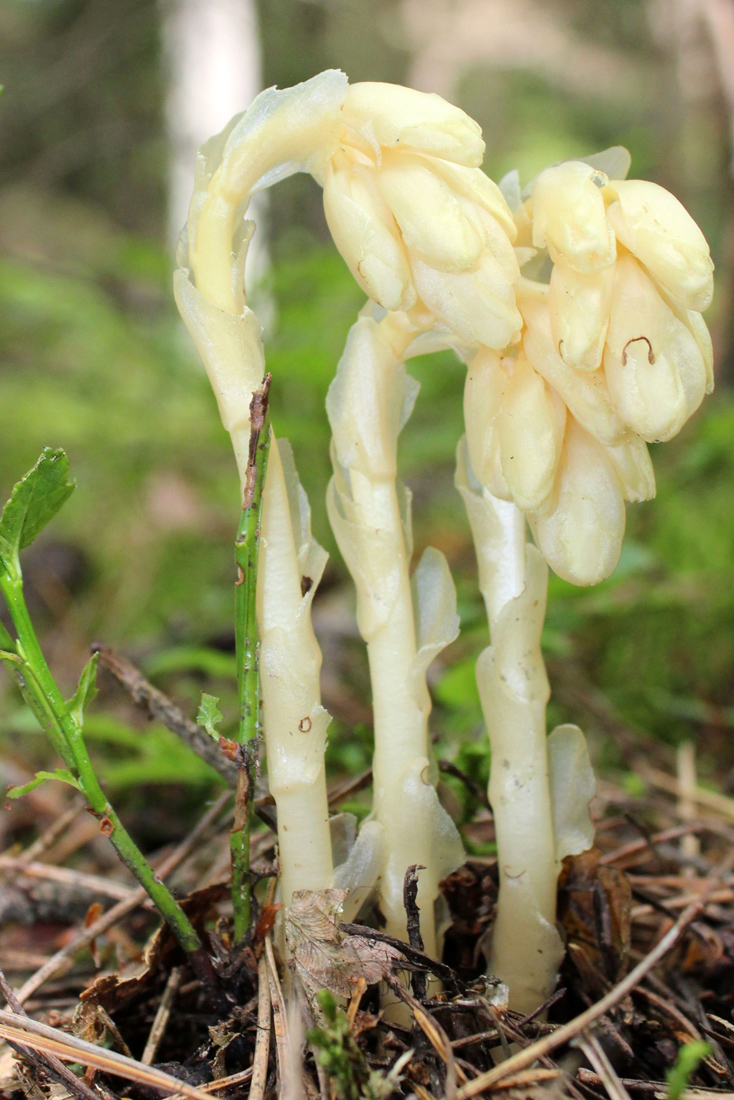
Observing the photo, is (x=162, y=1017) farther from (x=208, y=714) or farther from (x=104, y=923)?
(x=208, y=714)

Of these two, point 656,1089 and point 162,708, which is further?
point 162,708

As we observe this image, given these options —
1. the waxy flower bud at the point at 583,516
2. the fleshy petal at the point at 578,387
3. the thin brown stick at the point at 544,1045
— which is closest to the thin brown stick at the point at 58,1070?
the thin brown stick at the point at 544,1045

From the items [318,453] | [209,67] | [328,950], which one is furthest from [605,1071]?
[209,67]

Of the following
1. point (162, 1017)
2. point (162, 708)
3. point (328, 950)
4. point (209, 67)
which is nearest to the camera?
point (328, 950)

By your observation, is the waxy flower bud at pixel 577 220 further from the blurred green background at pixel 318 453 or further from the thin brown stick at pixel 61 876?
the thin brown stick at pixel 61 876

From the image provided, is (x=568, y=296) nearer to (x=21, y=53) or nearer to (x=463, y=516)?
(x=463, y=516)

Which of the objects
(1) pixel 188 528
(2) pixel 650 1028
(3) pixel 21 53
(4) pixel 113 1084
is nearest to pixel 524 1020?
(2) pixel 650 1028

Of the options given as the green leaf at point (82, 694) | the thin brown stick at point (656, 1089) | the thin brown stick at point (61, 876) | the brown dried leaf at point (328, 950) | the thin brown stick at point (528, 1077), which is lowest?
the thin brown stick at point (656, 1089)
